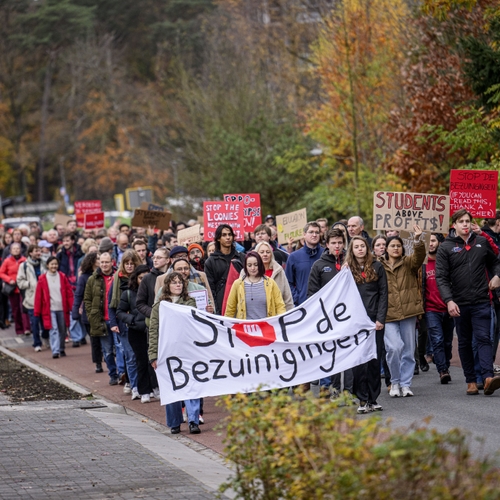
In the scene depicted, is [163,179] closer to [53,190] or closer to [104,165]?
[104,165]

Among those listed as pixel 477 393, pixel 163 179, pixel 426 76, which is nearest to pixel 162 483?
pixel 477 393

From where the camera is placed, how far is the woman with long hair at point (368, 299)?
10.6 meters

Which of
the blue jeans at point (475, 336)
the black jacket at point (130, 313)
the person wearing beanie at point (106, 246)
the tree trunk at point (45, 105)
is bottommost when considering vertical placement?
the blue jeans at point (475, 336)

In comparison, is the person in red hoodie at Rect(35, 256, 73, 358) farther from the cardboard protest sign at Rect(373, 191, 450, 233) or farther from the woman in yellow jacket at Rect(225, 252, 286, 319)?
the woman in yellow jacket at Rect(225, 252, 286, 319)

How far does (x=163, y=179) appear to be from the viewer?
1796 inches

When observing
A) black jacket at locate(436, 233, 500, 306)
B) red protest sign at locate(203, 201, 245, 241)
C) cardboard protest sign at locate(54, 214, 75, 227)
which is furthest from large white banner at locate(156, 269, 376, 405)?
cardboard protest sign at locate(54, 214, 75, 227)

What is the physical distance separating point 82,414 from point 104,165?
57.9 meters

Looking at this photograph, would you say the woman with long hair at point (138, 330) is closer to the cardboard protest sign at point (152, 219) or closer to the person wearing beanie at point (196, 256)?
the person wearing beanie at point (196, 256)

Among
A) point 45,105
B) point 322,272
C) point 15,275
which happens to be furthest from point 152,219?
point 45,105

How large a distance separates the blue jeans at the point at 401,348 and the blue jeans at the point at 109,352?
167 inches

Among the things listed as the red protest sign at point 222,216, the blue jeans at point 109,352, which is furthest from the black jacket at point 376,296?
the red protest sign at point 222,216

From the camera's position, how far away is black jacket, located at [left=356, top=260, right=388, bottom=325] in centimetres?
1067

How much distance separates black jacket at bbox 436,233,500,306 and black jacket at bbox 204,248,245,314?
8.58ft

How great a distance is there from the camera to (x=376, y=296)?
1074 centimetres
